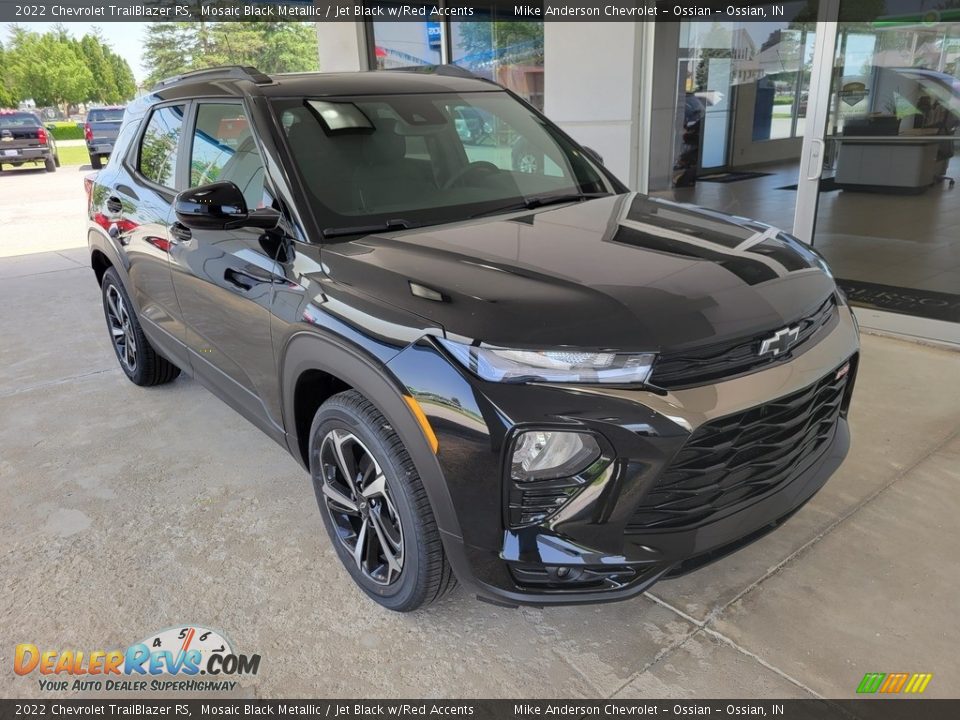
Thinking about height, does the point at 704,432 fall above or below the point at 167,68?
below

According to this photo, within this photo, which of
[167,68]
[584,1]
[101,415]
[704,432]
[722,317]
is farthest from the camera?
[167,68]

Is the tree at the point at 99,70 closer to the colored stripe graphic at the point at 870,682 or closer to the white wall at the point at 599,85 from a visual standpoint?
the white wall at the point at 599,85

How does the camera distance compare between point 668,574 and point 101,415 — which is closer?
point 668,574

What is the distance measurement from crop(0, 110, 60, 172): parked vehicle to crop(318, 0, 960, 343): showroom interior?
1758cm

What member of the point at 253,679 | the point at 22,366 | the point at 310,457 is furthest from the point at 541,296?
the point at 22,366

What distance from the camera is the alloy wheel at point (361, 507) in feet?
7.29

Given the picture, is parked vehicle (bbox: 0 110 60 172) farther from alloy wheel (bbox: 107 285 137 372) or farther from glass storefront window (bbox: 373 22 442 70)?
alloy wheel (bbox: 107 285 137 372)

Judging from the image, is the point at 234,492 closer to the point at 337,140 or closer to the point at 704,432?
the point at 337,140

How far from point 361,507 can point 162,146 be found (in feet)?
7.37

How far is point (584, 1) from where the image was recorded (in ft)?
20.6

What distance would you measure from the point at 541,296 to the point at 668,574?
807mm

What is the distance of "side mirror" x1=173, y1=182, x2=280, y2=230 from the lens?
94.7 inches

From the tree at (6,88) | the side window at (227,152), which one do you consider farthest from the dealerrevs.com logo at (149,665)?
the tree at (6,88)
